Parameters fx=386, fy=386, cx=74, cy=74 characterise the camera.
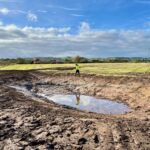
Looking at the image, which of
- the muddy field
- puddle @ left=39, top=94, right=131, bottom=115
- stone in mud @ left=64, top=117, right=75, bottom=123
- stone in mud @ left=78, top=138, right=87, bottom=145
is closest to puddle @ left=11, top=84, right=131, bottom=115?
puddle @ left=39, top=94, right=131, bottom=115

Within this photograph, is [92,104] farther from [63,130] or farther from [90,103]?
[63,130]

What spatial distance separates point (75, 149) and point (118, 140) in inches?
78.0

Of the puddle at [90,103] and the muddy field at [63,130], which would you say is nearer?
the muddy field at [63,130]

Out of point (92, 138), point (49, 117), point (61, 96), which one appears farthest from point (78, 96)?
point (92, 138)

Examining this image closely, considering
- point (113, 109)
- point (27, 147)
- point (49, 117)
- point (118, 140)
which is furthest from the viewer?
point (113, 109)

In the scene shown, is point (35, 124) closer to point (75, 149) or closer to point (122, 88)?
point (75, 149)

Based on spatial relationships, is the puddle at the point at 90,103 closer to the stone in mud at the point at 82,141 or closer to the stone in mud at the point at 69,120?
the stone in mud at the point at 69,120

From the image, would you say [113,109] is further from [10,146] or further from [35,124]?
[10,146]

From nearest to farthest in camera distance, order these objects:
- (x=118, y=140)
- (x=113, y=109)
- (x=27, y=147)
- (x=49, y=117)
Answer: (x=27, y=147)
(x=118, y=140)
(x=49, y=117)
(x=113, y=109)

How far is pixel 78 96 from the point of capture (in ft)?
124

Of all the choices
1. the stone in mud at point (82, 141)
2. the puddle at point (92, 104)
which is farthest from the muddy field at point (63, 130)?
the puddle at point (92, 104)

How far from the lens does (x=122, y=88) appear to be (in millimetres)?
36938

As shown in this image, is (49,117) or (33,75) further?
(33,75)

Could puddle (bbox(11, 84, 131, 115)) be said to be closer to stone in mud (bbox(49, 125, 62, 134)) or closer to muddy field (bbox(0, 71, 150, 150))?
muddy field (bbox(0, 71, 150, 150))
